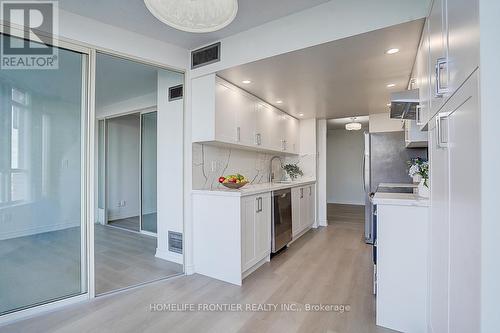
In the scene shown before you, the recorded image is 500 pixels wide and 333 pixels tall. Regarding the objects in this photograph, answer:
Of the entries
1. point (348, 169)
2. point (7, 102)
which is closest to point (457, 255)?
point (7, 102)

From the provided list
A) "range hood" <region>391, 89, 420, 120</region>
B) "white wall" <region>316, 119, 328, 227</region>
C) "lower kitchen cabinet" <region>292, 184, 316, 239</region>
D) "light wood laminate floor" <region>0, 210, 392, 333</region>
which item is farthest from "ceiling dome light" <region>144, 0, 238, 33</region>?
"white wall" <region>316, 119, 328, 227</region>

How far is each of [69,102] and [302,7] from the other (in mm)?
2285

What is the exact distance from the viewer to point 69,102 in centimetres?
228

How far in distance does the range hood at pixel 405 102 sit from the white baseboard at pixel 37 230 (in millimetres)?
3121

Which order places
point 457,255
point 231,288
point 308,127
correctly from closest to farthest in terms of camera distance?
→ point 457,255, point 231,288, point 308,127

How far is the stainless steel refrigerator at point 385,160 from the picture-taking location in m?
4.04

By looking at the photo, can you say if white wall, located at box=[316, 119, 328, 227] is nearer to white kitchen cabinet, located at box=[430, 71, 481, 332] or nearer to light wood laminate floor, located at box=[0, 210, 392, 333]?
light wood laminate floor, located at box=[0, 210, 392, 333]

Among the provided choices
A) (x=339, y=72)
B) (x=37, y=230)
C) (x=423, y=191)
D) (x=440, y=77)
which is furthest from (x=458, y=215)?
(x=37, y=230)

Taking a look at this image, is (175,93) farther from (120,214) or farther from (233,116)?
(120,214)

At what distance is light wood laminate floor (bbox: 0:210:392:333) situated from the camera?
185cm

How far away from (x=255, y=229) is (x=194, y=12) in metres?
2.20

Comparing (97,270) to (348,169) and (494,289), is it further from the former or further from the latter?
(348,169)

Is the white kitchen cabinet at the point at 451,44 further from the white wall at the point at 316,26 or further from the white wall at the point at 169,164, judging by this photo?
the white wall at the point at 169,164

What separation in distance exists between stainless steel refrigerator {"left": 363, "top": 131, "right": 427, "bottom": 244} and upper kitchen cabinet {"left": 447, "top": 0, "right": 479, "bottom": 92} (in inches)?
128
